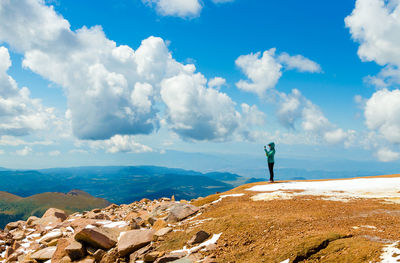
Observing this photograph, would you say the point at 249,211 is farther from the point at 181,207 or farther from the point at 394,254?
the point at 394,254

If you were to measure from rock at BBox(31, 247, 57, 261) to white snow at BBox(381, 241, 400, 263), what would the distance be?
62.4 feet

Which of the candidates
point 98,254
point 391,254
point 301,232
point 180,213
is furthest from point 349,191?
point 98,254

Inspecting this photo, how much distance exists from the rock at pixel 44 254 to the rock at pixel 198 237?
10.8 meters

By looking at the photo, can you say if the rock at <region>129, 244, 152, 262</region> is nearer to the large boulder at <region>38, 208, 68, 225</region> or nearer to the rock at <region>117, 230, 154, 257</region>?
the rock at <region>117, 230, 154, 257</region>

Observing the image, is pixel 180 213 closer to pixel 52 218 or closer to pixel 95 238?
pixel 95 238

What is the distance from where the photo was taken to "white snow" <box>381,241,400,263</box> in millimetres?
7639

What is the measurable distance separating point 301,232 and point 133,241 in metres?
9.51

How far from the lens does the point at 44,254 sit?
673 inches

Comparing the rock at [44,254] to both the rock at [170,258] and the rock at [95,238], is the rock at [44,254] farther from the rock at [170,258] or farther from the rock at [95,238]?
the rock at [170,258]

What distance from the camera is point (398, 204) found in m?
17.2

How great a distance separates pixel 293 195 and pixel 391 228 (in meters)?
11.7

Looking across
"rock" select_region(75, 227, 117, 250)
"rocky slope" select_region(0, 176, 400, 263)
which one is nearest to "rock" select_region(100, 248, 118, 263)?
"rocky slope" select_region(0, 176, 400, 263)

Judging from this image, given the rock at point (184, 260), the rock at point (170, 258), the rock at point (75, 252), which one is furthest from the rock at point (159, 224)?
the rock at point (184, 260)

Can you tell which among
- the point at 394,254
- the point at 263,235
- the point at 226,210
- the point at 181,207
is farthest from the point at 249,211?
the point at 394,254
